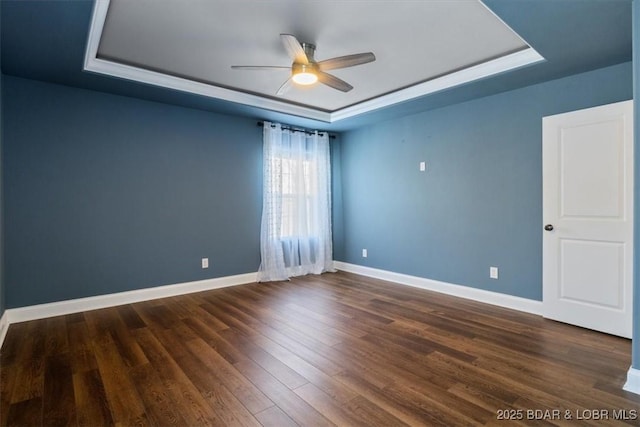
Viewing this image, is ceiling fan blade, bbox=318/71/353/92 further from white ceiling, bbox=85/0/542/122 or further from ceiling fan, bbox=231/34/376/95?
white ceiling, bbox=85/0/542/122

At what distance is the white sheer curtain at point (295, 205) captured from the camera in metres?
4.82

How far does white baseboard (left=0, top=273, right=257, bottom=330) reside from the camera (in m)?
3.17

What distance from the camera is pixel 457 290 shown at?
4000 millimetres

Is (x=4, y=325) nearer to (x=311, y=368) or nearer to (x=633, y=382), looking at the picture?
(x=311, y=368)

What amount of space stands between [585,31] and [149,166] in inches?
172

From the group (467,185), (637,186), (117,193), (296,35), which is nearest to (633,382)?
(637,186)

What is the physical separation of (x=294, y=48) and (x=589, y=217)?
9.80 ft

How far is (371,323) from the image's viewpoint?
Result: 3.09 m

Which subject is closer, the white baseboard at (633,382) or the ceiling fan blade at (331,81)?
the white baseboard at (633,382)

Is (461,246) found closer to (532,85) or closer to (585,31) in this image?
(532,85)

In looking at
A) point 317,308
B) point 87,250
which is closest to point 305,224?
point 317,308

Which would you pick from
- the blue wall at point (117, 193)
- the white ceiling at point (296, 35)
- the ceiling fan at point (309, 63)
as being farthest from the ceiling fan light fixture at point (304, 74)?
the blue wall at point (117, 193)

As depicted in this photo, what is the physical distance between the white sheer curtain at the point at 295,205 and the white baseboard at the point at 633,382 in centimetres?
380

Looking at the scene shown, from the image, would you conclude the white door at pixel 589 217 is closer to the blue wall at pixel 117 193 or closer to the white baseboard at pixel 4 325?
the blue wall at pixel 117 193
